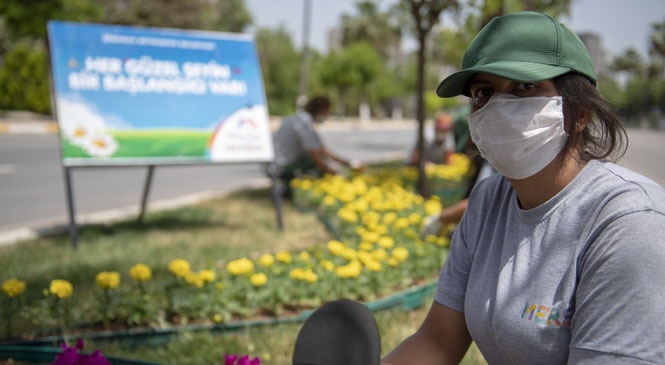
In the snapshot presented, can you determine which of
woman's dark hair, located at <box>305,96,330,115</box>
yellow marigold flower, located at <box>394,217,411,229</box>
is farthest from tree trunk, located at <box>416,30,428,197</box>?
yellow marigold flower, located at <box>394,217,411,229</box>

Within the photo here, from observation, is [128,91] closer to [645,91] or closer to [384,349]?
[384,349]

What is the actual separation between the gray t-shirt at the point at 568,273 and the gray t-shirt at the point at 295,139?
5425 mm

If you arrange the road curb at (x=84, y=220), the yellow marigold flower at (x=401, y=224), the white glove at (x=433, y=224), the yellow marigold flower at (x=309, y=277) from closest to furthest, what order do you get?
the yellow marigold flower at (x=309, y=277), the white glove at (x=433, y=224), the yellow marigold flower at (x=401, y=224), the road curb at (x=84, y=220)

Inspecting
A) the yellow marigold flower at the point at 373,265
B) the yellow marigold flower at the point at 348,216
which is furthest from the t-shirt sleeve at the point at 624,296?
the yellow marigold flower at the point at 348,216

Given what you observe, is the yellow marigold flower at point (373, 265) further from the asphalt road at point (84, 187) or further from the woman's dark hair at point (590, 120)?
the asphalt road at point (84, 187)

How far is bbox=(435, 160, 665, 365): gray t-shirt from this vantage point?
107 cm

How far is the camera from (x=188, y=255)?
4.37 m

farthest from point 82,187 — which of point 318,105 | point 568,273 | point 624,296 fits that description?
point 624,296

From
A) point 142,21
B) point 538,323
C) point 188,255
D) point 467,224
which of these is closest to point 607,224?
point 538,323

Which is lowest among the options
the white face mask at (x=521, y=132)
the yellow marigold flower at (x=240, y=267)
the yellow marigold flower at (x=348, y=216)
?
the yellow marigold flower at (x=348, y=216)

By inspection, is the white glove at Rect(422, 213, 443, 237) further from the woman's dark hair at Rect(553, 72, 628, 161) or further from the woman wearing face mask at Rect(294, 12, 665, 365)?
the woman's dark hair at Rect(553, 72, 628, 161)

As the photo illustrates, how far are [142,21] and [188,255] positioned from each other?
2853cm

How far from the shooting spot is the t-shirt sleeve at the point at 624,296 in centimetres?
106

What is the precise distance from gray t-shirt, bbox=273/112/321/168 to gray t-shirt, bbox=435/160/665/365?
542 cm
